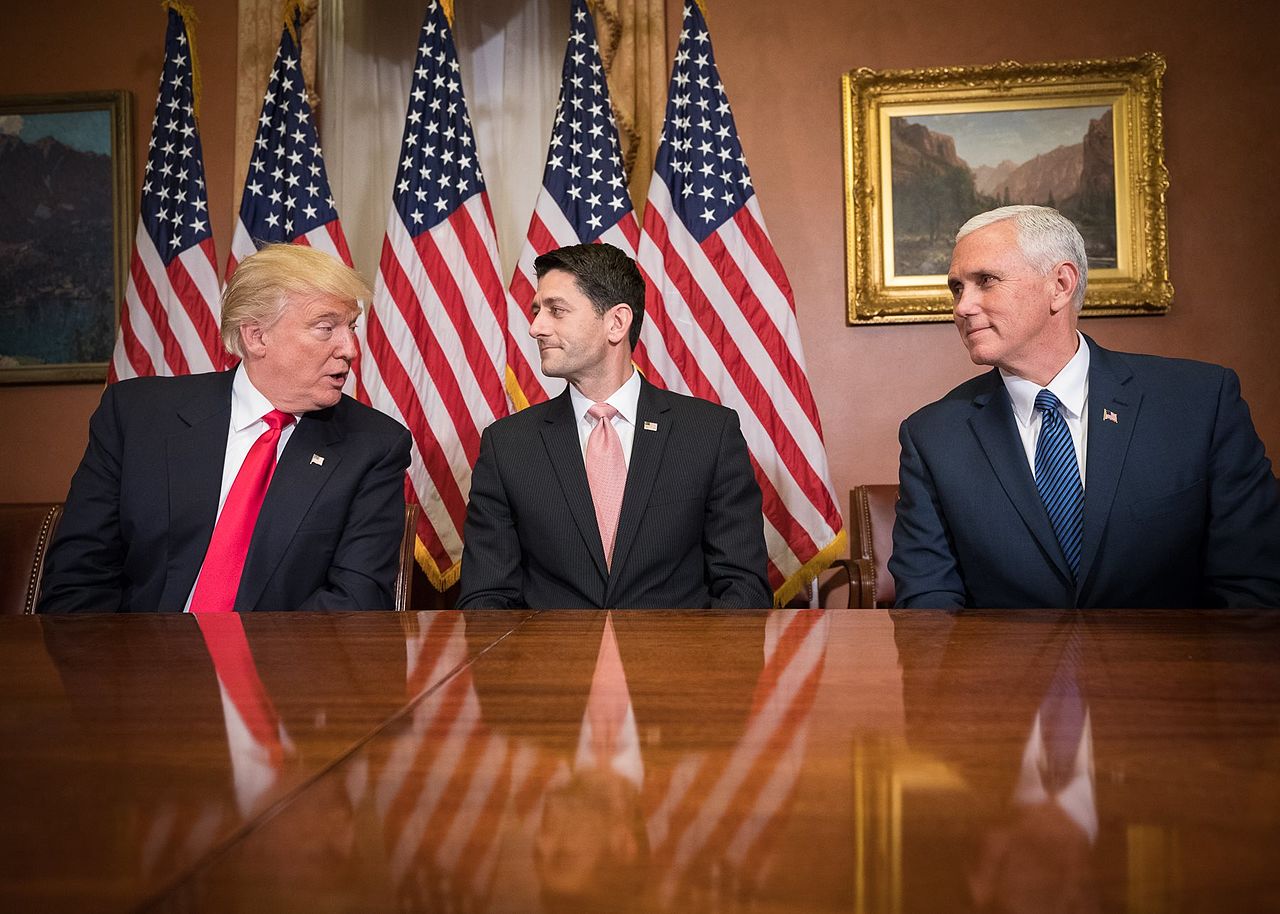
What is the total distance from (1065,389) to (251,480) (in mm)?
2045

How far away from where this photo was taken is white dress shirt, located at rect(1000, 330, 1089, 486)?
2340mm

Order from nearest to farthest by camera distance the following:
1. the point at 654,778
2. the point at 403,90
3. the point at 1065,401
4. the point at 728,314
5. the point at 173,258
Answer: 1. the point at 654,778
2. the point at 1065,401
3. the point at 728,314
4. the point at 173,258
5. the point at 403,90

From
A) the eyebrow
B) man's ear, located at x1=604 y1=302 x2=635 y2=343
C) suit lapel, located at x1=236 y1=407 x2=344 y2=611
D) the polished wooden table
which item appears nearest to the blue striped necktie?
the polished wooden table

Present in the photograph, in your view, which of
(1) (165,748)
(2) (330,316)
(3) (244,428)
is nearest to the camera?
(1) (165,748)

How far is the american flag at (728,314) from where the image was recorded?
3689mm

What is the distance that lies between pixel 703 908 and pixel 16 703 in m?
0.81

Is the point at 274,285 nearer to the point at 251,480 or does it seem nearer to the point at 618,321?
the point at 251,480

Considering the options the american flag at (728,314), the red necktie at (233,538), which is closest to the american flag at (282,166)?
the american flag at (728,314)

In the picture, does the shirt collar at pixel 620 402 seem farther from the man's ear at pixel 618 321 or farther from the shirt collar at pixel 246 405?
the shirt collar at pixel 246 405

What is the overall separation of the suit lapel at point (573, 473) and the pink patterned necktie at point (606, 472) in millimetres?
28

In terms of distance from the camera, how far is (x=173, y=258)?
4074 millimetres

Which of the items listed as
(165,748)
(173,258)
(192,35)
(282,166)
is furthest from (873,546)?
(192,35)

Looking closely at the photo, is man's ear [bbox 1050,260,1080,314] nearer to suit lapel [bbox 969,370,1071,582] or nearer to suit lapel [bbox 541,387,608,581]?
suit lapel [bbox 969,370,1071,582]

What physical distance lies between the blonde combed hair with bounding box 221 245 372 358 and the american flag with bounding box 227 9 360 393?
1.24 m
